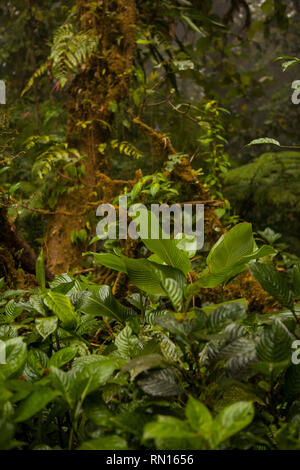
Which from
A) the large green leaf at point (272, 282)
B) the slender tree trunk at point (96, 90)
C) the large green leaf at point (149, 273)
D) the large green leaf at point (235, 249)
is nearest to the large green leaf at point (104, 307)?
the large green leaf at point (149, 273)

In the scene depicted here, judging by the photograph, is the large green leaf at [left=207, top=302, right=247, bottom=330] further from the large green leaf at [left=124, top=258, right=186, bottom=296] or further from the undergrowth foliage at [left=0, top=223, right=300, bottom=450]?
the large green leaf at [left=124, top=258, right=186, bottom=296]

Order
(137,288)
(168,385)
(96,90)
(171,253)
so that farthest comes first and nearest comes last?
1. (96,90)
2. (137,288)
3. (171,253)
4. (168,385)

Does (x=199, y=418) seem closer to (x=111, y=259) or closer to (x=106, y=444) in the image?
(x=106, y=444)

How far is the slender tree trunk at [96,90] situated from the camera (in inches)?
88.4

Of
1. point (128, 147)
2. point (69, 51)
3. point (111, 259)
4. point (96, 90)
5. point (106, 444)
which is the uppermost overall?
point (69, 51)

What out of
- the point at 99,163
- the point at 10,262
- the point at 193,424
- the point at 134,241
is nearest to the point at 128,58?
the point at 99,163

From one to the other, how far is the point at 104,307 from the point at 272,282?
1.26ft

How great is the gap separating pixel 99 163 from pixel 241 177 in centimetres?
154

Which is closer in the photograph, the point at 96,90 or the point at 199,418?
the point at 199,418

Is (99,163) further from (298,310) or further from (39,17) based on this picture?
(39,17)

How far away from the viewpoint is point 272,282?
753 millimetres

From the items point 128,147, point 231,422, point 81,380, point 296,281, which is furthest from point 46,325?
point 128,147

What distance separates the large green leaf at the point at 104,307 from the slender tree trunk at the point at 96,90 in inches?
52.2

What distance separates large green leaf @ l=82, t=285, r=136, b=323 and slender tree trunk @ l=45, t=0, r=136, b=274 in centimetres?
133
